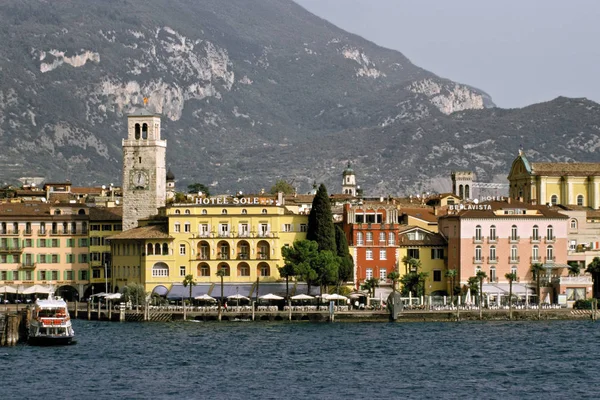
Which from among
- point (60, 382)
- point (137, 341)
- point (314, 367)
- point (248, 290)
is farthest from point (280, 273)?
point (60, 382)

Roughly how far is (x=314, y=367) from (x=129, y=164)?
51.8m

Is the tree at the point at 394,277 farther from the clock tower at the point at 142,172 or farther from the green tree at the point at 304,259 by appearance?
the clock tower at the point at 142,172

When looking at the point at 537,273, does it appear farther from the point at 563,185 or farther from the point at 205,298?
the point at 563,185

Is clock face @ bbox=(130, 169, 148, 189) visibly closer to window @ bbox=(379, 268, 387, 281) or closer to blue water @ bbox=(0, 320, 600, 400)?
window @ bbox=(379, 268, 387, 281)

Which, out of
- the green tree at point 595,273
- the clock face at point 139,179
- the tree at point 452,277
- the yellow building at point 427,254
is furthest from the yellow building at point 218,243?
the green tree at point 595,273

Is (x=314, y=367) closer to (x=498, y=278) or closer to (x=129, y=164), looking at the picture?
(x=498, y=278)

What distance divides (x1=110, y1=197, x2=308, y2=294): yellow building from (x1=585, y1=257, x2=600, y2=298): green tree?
22.8 meters

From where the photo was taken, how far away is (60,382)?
9438 cm

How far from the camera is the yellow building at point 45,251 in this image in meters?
151

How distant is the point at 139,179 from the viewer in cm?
14912

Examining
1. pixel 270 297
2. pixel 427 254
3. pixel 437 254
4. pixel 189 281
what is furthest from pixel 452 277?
pixel 189 281

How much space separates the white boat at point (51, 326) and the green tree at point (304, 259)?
25198mm

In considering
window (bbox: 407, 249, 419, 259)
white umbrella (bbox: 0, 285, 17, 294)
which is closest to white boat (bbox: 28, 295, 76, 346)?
white umbrella (bbox: 0, 285, 17, 294)

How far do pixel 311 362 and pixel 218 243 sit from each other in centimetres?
3897
